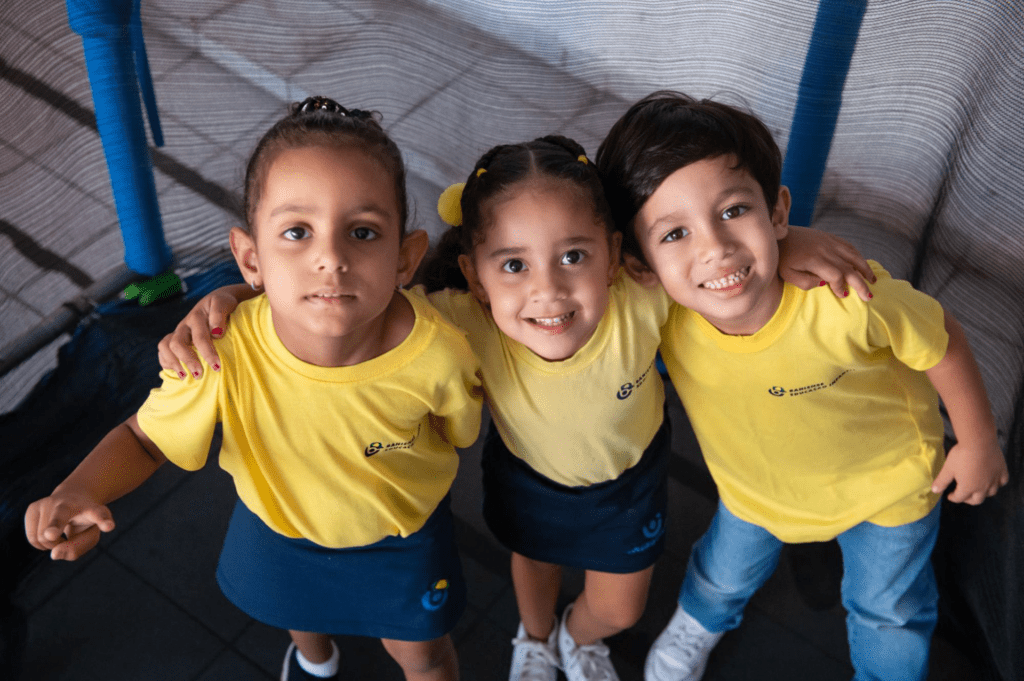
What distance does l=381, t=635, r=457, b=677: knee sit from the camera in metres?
1.42

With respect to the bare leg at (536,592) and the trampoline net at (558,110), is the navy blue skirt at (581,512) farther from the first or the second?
the trampoline net at (558,110)

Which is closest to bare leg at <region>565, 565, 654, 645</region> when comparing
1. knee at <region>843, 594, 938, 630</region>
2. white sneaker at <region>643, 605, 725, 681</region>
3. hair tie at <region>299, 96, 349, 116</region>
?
white sneaker at <region>643, 605, 725, 681</region>

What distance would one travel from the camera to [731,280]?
111cm

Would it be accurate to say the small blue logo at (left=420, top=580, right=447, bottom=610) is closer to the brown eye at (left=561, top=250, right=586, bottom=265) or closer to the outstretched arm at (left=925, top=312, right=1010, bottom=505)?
the brown eye at (left=561, top=250, right=586, bottom=265)

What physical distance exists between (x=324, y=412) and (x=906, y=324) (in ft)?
2.47

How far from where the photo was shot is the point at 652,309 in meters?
1.23

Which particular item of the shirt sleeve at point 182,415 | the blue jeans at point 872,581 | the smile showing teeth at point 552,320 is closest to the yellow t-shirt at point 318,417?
the shirt sleeve at point 182,415

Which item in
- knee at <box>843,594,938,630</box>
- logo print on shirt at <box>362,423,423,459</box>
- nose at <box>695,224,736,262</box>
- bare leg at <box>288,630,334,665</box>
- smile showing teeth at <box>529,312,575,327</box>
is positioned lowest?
bare leg at <box>288,630,334,665</box>

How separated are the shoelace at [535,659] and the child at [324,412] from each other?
35 cm

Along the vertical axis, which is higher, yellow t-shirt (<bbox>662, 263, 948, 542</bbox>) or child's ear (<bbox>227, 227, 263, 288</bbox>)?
child's ear (<bbox>227, 227, 263, 288</bbox>)

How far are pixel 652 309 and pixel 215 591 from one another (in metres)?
1.09

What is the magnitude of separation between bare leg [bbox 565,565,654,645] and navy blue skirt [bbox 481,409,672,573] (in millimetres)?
45

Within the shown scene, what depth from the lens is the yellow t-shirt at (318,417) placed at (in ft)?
3.66

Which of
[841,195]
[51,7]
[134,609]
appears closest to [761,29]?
[841,195]
